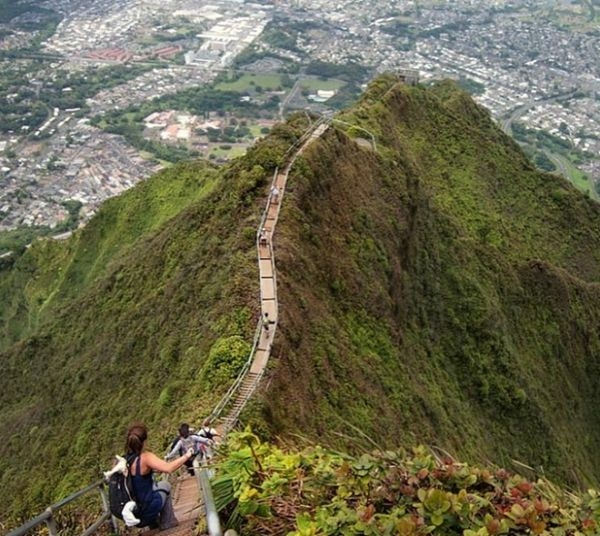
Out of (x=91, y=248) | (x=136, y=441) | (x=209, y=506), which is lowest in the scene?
(x=91, y=248)

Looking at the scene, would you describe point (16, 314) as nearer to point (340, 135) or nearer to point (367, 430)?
point (340, 135)

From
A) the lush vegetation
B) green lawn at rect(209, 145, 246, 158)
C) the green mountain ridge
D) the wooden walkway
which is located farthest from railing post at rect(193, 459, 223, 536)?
green lawn at rect(209, 145, 246, 158)

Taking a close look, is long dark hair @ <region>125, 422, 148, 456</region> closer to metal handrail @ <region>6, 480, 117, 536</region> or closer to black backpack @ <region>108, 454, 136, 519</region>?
black backpack @ <region>108, 454, 136, 519</region>

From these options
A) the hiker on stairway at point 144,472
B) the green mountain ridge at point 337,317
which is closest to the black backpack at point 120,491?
the hiker on stairway at point 144,472

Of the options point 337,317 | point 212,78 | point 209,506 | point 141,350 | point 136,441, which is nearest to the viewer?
point 209,506

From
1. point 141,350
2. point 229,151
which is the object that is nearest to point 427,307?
point 141,350

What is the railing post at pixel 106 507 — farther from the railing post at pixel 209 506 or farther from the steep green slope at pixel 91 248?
the steep green slope at pixel 91 248

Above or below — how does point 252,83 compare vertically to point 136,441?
below

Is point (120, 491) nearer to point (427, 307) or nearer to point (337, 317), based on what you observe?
point (337, 317)
